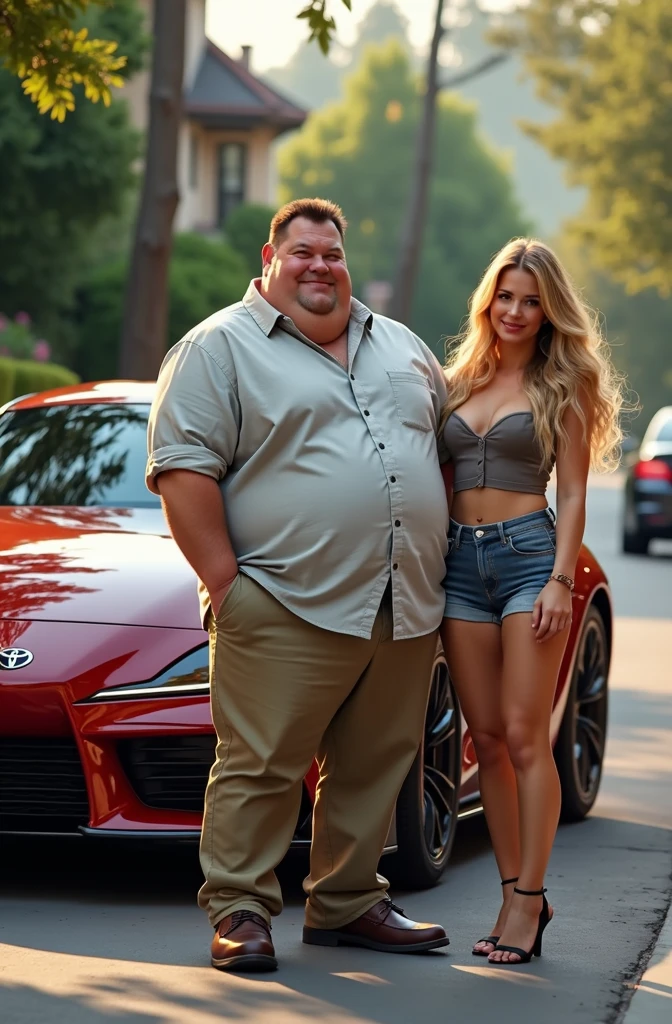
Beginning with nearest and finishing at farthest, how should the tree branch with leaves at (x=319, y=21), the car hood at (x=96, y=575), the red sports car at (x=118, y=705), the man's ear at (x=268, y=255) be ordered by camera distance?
the man's ear at (x=268, y=255), the red sports car at (x=118, y=705), the car hood at (x=96, y=575), the tree branch with leaves at (x=319, y=21)

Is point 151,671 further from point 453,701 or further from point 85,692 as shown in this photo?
point 453,701

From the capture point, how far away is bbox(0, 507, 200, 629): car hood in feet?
18.6

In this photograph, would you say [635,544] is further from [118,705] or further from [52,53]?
[118,705]

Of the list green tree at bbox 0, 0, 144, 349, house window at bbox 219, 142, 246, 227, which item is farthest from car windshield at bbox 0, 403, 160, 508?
house window at bbox 219, 142, 246, 227

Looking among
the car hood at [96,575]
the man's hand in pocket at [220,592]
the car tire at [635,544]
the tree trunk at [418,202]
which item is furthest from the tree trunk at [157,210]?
the tree trunk at [418,202]

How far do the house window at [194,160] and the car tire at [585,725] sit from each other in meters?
40.0

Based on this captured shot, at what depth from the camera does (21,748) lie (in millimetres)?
5508

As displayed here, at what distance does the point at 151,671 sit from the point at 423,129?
29.7 metres

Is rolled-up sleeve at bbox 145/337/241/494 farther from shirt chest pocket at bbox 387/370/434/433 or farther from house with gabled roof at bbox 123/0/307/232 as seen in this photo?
house with gabled roof at bbox 123/0/307/232

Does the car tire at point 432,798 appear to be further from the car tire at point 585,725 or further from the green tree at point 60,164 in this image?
the green tree at point 60,164

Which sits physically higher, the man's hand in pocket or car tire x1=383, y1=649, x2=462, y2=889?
the man's hand in pocket

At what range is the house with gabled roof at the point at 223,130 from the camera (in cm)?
4619

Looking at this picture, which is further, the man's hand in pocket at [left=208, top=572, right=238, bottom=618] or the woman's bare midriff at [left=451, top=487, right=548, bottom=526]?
the woman's bare midriff at [left=451, top=487, right=548, bottom=526]

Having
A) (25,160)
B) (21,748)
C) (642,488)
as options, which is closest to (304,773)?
(21,748)
